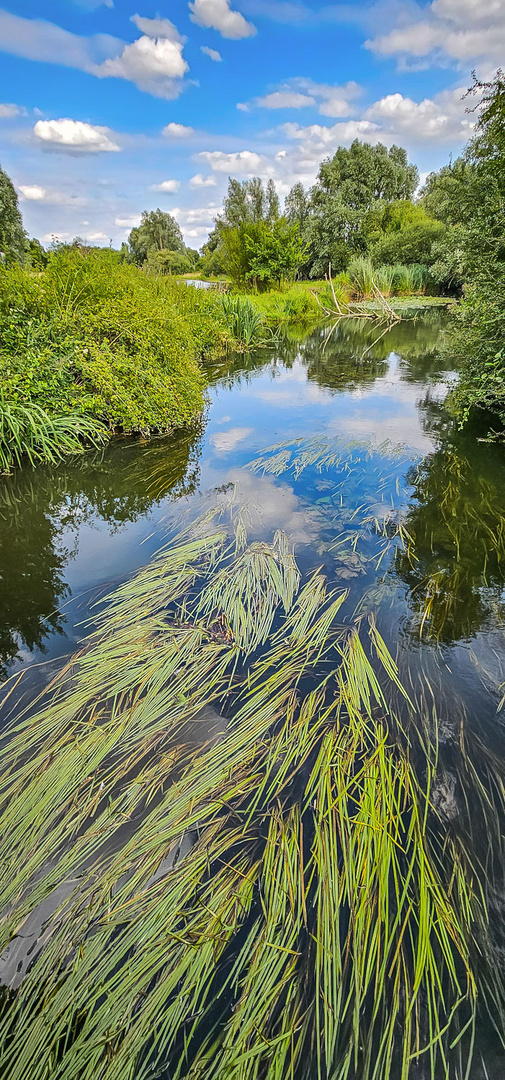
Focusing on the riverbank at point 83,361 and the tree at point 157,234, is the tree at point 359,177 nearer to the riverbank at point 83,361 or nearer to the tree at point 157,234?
the tree at point 157,234

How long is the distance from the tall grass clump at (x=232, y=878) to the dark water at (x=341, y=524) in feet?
0.66

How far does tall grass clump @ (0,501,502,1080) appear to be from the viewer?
4.13 ft

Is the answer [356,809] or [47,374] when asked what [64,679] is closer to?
[356,809]

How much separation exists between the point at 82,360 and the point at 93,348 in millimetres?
307

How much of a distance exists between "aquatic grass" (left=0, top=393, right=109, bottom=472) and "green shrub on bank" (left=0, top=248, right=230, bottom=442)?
0.43 feet

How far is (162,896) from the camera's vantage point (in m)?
1.56

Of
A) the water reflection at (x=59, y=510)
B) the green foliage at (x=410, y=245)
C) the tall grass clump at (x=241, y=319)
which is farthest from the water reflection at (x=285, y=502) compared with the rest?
the green foliage at (x=410, y=245)

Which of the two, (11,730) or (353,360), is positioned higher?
(353,360)

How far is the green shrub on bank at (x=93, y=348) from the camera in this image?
5273mm

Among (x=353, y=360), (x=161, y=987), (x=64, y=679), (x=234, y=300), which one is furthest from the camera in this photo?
(x=234, y=300)

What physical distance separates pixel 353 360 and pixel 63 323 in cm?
846

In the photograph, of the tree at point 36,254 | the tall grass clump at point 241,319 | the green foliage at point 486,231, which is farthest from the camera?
the tall grass clump at point 241,319

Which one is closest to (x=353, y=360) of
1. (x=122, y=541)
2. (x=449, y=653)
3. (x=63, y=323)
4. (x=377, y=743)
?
(x=63, y=323)

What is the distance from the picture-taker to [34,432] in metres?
5.26
